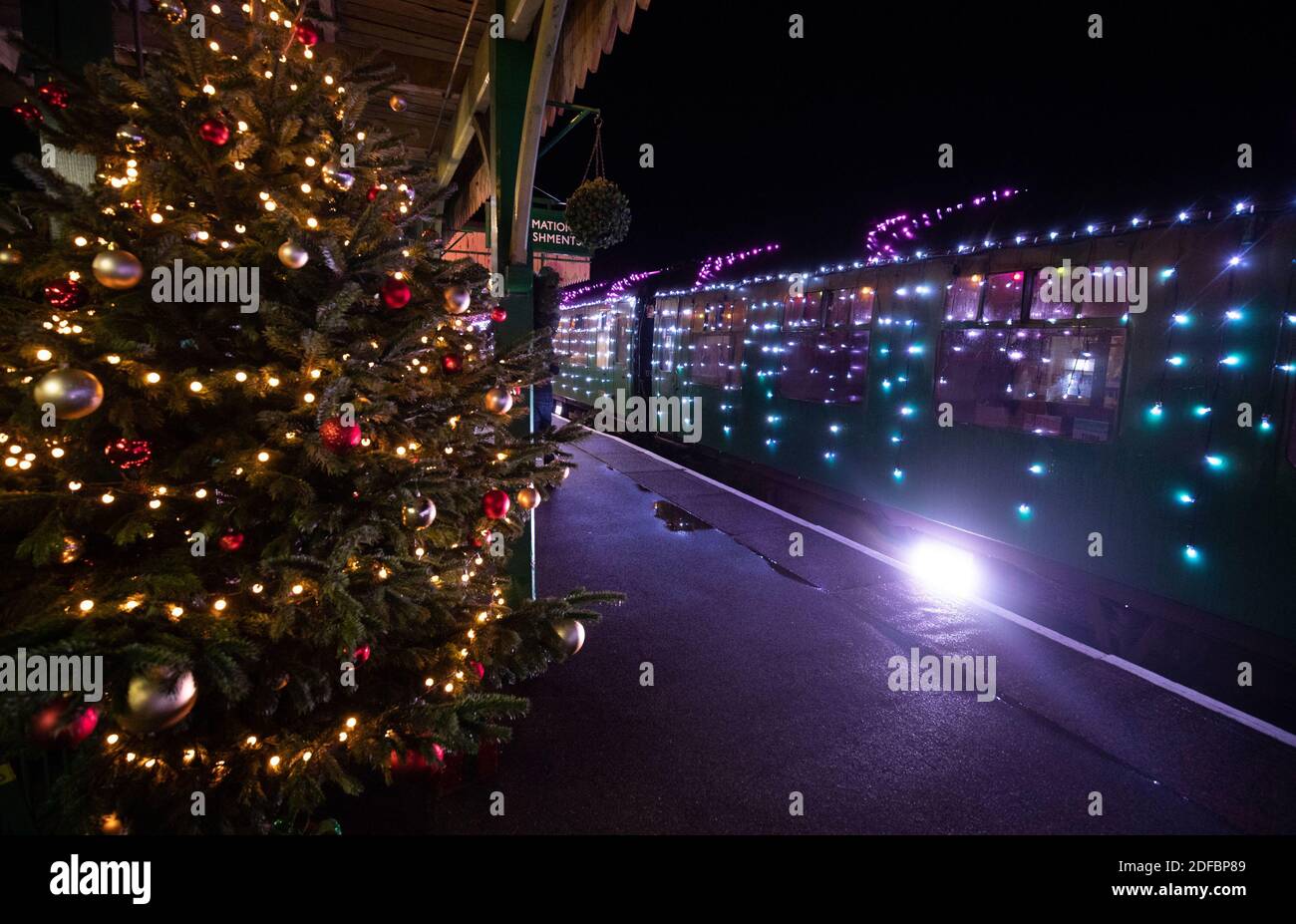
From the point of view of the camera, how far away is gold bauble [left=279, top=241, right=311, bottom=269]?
1933mm

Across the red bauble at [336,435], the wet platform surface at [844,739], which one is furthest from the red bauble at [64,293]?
the wet platform surface at [844,739]

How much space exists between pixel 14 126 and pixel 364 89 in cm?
301

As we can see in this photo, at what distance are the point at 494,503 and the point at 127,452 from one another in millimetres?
1225

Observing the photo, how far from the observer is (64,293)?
194 cm

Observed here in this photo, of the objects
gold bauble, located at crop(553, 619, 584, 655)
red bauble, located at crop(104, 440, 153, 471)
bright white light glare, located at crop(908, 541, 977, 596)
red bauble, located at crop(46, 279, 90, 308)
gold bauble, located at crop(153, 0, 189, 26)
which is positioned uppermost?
gold bauble, located at crop(153, 0, 189, 26)

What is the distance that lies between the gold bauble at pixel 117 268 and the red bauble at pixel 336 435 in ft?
2.24

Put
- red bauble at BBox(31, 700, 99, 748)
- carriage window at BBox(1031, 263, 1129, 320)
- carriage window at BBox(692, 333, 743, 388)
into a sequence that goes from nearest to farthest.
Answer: red bauble at BBox(31, 700, 99, 748) → carriage window at BBox(1031, 263, 1129, 320) → carriage window at BBox(692, 333, 743, 388)

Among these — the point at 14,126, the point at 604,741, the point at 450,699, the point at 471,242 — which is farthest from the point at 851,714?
the point at 471,242

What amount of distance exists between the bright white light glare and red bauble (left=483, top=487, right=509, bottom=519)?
14.2ft

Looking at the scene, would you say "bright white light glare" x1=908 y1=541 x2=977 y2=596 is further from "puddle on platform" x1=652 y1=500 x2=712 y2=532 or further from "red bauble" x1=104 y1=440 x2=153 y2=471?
"red bauble" x1=104 y1=440 x2=153 y2=471

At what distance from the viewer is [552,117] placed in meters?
5.02

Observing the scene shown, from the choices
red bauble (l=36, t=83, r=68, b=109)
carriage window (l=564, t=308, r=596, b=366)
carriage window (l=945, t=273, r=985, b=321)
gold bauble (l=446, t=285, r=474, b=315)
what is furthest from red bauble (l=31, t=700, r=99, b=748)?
carriage window (l=564, t=308, r=596, b=366)
